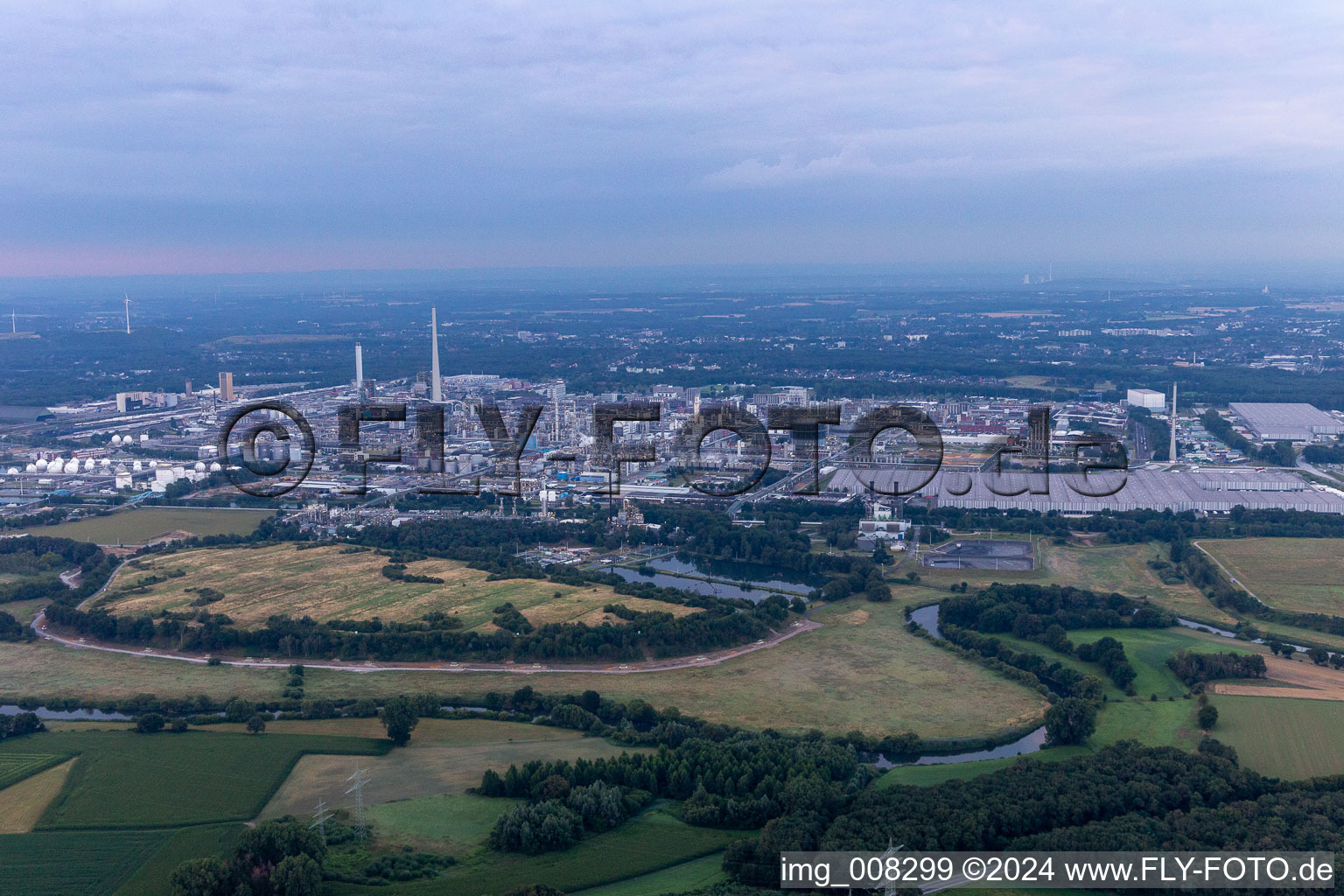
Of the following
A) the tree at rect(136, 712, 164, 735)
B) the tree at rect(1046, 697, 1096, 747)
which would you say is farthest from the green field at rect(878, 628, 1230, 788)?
the tree at rect(136, 712, 164, 735)

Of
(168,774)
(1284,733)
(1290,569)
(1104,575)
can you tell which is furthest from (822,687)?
(1290,569)

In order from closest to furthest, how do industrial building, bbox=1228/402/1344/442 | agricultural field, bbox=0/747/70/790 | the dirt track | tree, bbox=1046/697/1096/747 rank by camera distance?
agricultural field, bbox=0/747/70/790 → tree, bbox=1046/697/1096/747 → the dirt track → industrial building, bbox=1228/402/1344/442

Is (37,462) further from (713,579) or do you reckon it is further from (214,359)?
(214,359)

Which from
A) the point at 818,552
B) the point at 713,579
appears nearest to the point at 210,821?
the point at 713,579

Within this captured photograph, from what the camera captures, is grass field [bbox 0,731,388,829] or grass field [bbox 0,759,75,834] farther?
grass field [bbox 0,731,388,829]

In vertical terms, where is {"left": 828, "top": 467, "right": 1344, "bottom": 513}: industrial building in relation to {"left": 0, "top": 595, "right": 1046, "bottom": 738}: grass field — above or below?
above

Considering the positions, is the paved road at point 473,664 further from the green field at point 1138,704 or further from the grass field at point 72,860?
the grass field at point 72,860

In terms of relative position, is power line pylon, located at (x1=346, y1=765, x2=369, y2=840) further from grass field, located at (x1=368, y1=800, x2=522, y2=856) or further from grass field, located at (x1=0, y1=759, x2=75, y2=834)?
grass field, located at (x1=0, y1=759, x2=75, y2=834)
